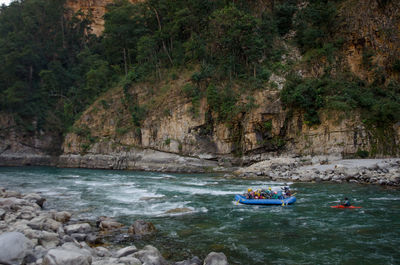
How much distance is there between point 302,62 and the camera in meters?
36.2

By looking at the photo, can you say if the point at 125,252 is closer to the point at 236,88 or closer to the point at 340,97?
the point at 340,97

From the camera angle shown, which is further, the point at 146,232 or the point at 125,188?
the point at 125,188

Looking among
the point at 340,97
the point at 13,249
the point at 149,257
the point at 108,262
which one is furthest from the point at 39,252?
the point at 340,97

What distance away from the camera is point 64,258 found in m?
5.49

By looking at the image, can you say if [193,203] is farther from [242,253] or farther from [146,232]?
[242,253]

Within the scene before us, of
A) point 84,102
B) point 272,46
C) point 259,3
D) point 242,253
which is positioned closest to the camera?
point 242,253

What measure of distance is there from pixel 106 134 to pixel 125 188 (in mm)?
21685

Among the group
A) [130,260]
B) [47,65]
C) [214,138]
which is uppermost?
[47,65]

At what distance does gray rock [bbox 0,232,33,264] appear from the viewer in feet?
18.4

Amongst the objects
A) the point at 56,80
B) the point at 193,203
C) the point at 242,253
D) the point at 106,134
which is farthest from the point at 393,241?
the point at 56,80

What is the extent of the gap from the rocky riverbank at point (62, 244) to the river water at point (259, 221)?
3.07ft

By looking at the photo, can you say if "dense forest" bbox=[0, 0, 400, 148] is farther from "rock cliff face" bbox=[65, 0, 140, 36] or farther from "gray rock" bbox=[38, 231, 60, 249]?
"gray rock" bbox=[38, 231, 60, 249]

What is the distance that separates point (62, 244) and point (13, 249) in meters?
1.91

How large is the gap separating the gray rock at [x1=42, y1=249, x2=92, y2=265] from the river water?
2.69 metres
